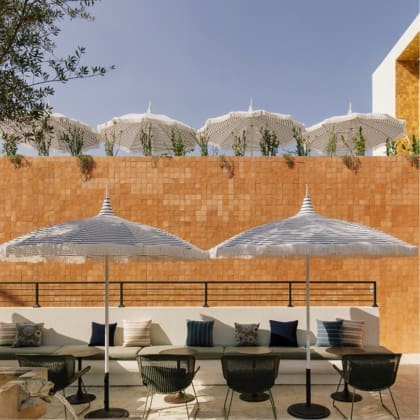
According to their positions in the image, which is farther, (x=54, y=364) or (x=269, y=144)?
(x=269, y=144)

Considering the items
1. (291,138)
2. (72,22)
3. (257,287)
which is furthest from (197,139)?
(72,22)

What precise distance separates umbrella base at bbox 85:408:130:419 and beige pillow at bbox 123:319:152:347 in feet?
5.57

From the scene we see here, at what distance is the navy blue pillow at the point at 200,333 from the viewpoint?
7.42m

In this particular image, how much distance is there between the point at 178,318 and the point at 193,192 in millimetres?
3014

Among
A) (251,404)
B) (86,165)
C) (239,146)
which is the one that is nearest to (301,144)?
(239,146)

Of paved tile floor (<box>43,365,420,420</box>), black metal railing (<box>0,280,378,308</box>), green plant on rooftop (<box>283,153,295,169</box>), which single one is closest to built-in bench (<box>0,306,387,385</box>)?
paved tile floor (<box>43,365,420,420</box>)

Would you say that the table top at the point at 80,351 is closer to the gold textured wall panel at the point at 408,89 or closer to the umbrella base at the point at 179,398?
the umbrella base at the point at 179,398

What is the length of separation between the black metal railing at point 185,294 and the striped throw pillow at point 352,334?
7.29 feet

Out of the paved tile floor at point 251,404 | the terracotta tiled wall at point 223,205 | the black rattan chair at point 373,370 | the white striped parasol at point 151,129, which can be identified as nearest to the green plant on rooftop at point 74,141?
the terracotta tiled wall at point 223,205

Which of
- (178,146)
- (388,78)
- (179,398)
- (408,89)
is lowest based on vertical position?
(179,398)

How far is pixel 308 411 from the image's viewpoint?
5566 mm

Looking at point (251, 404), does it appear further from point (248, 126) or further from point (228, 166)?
point (248, 126)

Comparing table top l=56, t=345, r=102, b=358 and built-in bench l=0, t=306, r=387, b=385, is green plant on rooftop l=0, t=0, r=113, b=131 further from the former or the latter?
built-in bench l=0, t=306, r=387, b=385

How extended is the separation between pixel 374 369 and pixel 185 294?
4.96 meters
